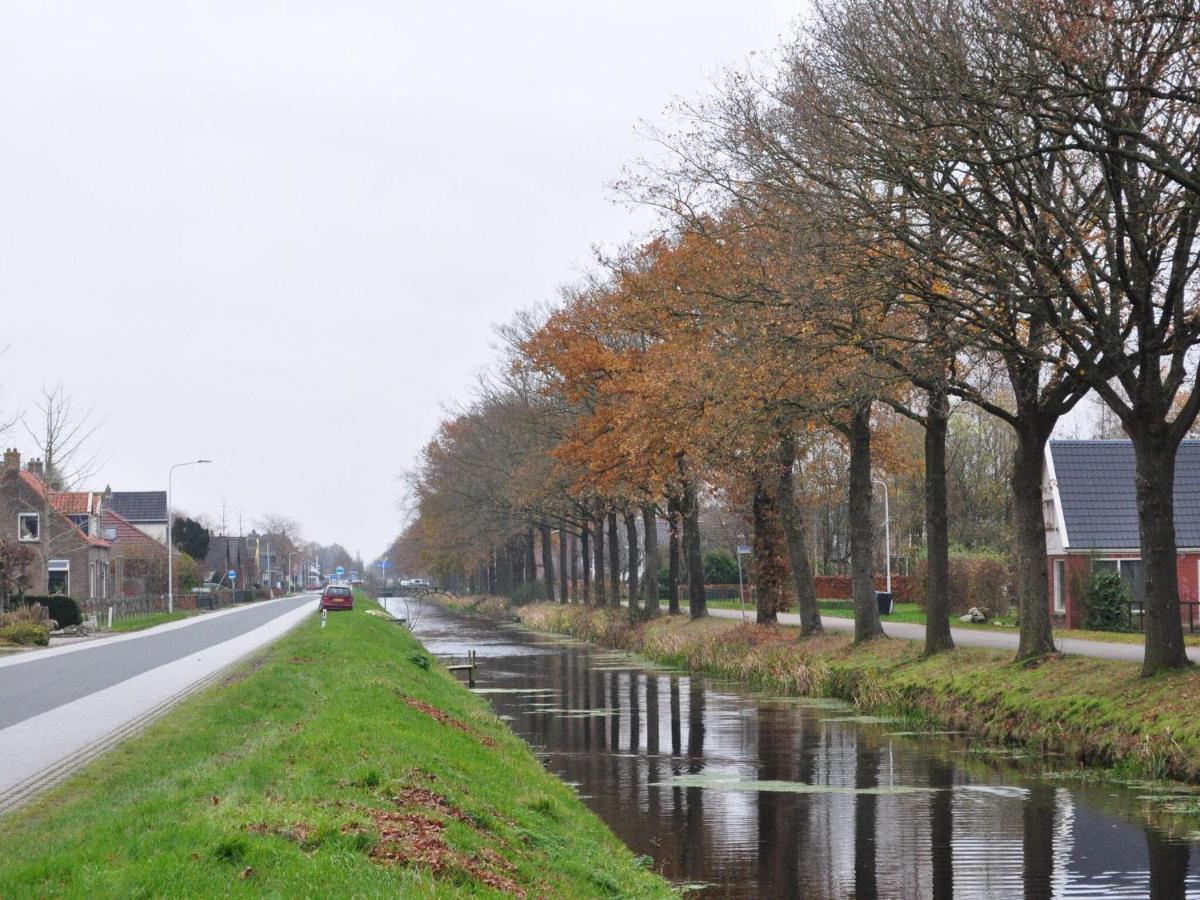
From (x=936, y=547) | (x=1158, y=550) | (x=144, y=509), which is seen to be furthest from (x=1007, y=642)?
(x=144, y=509)

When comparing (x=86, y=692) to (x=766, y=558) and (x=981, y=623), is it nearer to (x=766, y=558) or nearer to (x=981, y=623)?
(x=766, y=558)

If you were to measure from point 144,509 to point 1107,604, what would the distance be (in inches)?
4065

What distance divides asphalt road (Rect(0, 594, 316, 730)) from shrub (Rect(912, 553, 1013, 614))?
2545 cm

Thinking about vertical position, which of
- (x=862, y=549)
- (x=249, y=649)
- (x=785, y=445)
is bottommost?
(x=249, y=649)

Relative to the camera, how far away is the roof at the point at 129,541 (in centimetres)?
10500

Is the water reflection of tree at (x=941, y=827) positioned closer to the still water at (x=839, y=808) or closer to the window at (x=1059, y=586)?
the still water at (x=839, y=808)

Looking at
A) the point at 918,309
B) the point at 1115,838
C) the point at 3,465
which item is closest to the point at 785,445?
the point at 918,309

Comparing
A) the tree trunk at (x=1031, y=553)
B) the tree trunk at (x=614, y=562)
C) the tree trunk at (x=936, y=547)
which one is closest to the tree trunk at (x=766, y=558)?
the tree trunk at (x=936, y=547)

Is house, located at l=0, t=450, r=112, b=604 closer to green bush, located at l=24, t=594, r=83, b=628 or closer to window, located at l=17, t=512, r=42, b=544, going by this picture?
window, located at l=17, t=512, r=42, b=544

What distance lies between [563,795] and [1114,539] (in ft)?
112

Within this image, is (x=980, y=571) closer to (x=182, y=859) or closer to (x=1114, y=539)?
(x=1114, y=539)

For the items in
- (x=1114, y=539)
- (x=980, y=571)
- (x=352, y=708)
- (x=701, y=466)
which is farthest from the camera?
(x=980, y=571)

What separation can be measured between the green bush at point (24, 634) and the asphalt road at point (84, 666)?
44.6 inches

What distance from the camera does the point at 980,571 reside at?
53000 mm
